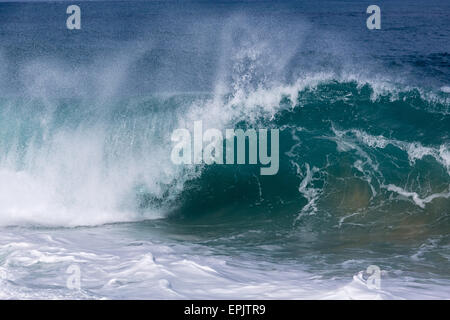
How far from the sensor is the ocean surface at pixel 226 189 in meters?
7.87

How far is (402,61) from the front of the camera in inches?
920

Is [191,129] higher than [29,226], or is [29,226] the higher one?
[191,129]

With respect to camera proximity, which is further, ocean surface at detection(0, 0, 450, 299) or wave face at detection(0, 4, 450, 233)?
wave face at detection(0, 4, 450, 233)

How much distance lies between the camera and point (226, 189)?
12977 millimetres

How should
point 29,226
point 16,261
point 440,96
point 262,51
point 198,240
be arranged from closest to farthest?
point 16,261 < point 198,240 < point 29,226 < point 440,96 < point 262,51

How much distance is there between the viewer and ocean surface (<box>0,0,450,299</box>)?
787cm

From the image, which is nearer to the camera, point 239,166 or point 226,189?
point 226,189

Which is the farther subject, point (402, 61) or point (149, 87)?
point (402, 61)

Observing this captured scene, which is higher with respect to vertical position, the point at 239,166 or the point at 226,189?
the point at 239,166

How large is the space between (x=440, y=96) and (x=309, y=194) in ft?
17.5

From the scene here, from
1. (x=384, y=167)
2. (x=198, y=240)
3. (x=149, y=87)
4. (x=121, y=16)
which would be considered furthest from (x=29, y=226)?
(x=121, y=16)

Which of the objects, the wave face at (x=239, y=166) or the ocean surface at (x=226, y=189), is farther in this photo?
the wave face at (x=239, y=166)

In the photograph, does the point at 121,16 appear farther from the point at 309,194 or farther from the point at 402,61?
the point at 309,194
